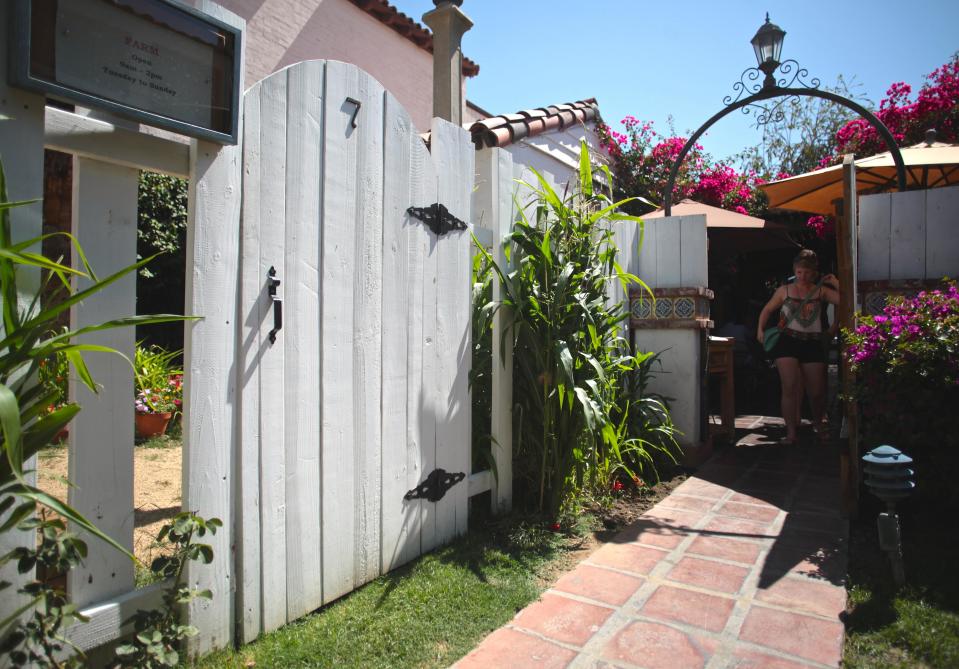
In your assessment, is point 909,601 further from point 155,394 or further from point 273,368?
point 155,394

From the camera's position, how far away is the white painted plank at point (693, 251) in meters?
4.32

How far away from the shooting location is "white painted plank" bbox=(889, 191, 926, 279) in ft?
11.5

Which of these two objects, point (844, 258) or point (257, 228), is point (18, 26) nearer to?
point (257, 228)

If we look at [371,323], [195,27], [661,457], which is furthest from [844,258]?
[195,27]

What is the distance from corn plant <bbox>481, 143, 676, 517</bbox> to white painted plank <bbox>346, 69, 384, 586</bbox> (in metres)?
0.72

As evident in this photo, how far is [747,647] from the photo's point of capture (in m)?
1.96

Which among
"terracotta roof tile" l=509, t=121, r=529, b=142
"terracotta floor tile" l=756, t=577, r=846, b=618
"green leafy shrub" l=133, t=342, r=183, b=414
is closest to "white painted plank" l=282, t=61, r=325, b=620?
"terracotta floor tile" l=756, t=577, r=846, b=618

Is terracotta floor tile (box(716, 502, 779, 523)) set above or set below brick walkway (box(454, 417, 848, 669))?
above

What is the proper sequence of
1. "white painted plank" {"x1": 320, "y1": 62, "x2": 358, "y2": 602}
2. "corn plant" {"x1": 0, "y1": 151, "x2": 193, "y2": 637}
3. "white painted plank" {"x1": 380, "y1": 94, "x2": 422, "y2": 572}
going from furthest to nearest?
1. "white painted plank" {"x1": 380, "y1": 94, "x2": 422, "y2": 572}
2. "white painted plank" {"x1": 320, "y1": 62, "x2": 358, "y2": 602}
3. "corn plant" {"x1": 0, "y1": 151, "x2": 193, "y2": 637}

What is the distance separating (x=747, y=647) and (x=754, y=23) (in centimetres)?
550

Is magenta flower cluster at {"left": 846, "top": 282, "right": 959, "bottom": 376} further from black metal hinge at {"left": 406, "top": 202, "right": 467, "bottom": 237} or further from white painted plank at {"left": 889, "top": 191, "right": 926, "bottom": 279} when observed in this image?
black metal hinge at {"left": 406, "top": 202, "right": 467, "bottom": 237}

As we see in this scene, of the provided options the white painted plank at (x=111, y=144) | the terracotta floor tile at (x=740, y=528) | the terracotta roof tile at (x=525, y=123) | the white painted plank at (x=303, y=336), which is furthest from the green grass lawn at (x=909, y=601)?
the terracotta roof tile at (x=525, y=123)

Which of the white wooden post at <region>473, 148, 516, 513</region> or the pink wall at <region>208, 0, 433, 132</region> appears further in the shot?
the pink wall at <region>208, 0, 433, 132</region>

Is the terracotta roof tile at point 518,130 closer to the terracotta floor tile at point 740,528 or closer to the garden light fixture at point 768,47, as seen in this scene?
the garden light fixture at point 768,47
